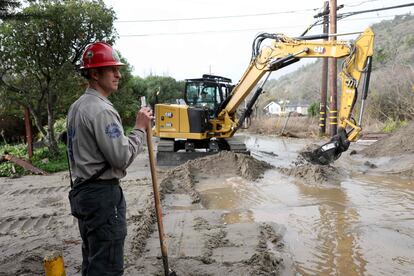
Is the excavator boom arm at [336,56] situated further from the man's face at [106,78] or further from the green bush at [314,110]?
the green bush at [314,110]

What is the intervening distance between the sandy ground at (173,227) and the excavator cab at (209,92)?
2845 millimetres

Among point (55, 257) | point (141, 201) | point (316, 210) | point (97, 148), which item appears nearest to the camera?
point (97, 148)

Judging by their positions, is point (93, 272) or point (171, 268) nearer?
point (93, 272)

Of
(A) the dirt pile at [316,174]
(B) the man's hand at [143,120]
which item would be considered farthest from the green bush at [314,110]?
(B) the man's hand at [143,120]

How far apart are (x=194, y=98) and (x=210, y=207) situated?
20.5 ft

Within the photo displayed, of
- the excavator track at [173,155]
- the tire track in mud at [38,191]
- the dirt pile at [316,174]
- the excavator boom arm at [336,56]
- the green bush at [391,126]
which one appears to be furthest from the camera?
the green bush at [391,126]

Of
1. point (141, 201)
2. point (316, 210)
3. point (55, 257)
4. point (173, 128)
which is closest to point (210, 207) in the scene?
point (141, 201)

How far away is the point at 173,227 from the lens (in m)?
5.43

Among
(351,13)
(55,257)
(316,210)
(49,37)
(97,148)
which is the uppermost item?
(351,13)

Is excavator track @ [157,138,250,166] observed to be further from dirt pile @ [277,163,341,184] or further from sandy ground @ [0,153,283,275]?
sandy ground @ [0,153,283,275]

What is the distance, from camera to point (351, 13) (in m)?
15.4

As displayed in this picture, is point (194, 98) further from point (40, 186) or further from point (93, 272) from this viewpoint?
point (93, 272)

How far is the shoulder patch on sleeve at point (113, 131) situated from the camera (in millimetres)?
2371

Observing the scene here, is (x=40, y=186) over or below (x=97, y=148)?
below
